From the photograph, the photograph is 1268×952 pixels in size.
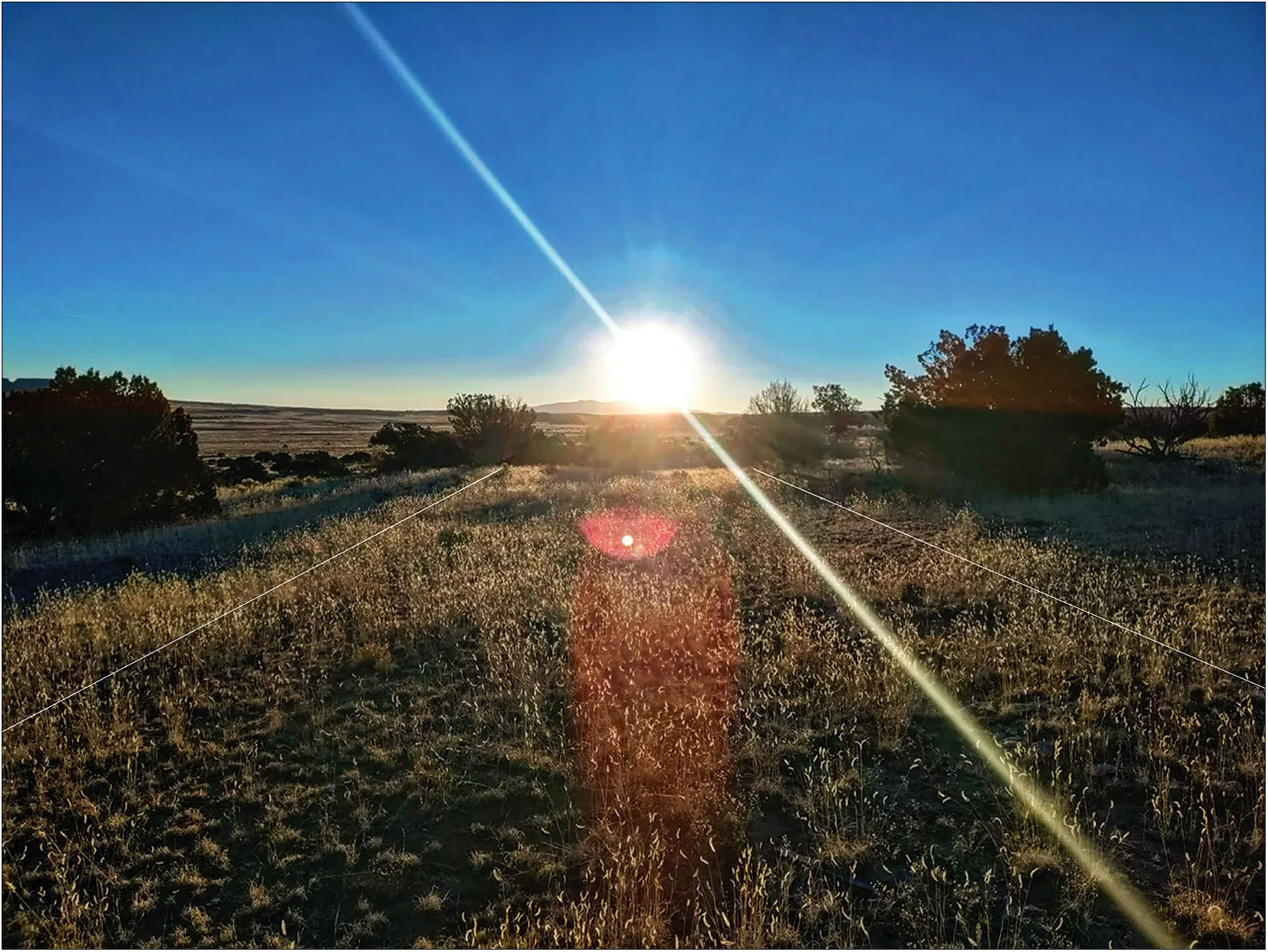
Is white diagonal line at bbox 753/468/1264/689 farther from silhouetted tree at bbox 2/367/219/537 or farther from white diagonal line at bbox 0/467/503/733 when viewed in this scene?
silhouetted tree at bbox 2/367/219/537

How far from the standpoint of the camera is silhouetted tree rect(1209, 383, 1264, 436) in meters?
36.5

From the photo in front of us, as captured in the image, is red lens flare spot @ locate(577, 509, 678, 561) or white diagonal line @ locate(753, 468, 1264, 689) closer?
white diagonal line @ locate(753, 468, 1264, 689)

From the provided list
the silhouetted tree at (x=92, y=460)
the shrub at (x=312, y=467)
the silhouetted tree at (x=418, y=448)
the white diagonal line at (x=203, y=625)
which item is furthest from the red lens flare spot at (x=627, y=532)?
the shrub at (x=312, y=467)

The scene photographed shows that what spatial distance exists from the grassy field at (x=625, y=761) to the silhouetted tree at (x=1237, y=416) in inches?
1407

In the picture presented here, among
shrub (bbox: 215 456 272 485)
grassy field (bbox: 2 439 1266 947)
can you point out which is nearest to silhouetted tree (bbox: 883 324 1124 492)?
grassy field (bbox: 2 439 1266 947)

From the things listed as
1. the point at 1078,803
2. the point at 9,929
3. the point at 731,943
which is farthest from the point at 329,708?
the point at 1078,803

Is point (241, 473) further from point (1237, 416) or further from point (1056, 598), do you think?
point (1237, 416)

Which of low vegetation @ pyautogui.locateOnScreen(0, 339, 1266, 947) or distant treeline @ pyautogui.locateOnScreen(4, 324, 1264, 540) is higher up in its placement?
distant treeline @ pyautogui.locateOnScreen(4, 324, 1264, 540)

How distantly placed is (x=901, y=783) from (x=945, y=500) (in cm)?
1378

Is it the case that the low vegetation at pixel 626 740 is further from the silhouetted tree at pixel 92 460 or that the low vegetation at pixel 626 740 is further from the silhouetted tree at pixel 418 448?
the silhouetted tree at pixel 418 448

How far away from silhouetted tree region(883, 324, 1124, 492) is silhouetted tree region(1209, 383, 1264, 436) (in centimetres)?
2446

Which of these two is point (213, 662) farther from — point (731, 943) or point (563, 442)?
point (563, 442)

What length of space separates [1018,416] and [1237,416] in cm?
2837

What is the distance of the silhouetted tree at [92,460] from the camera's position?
16.6 metres
